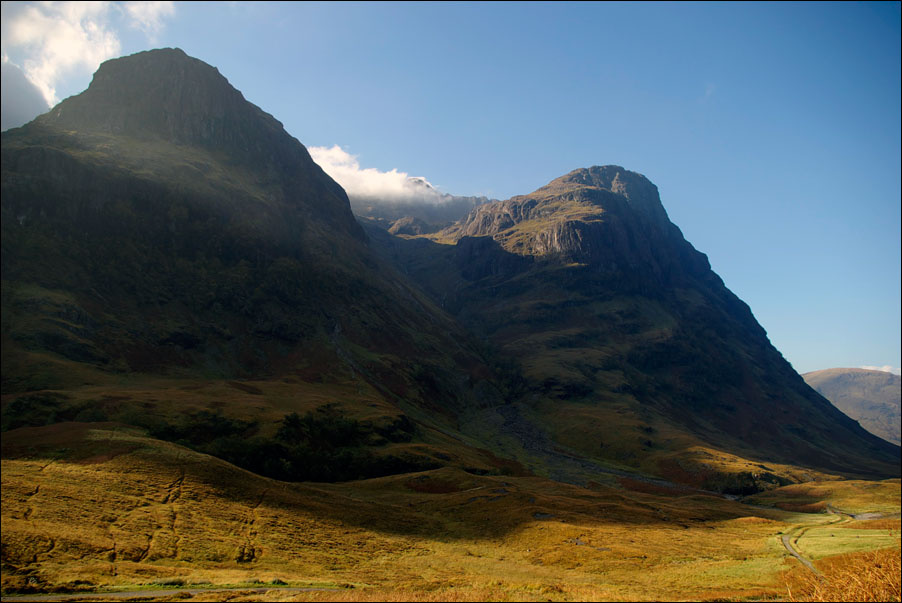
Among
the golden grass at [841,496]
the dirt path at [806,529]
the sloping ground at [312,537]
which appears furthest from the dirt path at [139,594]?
the golden grass at [841,496]

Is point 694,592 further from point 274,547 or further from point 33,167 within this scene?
point 33,167

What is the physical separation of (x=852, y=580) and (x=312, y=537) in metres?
51.3

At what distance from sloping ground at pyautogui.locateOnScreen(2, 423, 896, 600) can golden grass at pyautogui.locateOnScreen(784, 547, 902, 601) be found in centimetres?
331

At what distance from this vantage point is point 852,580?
1463 inches

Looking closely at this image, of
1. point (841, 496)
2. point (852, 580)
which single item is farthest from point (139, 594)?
point (841, 496)

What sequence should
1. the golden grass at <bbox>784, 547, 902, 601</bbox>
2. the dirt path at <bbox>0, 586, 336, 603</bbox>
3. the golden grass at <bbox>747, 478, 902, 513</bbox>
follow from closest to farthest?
1. the dirt path at <bbox>0, 586, 336, 603</bbox>
2. the golden grass at <bbox>784, 547, 902, 601</bbox>
3. the golden grass at <bbox>747, 478, 902, 513</bbox>

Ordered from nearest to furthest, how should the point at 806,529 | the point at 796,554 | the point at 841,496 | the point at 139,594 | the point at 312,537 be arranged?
the point at 139,594
the point at 312,537
the point at 796,554
the point at 806,529
the point at 841,496

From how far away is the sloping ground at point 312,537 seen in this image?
40.1 meters

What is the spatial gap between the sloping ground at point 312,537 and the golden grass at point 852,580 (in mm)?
3310

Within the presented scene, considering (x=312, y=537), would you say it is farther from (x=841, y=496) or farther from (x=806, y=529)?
(x=841, y=496)

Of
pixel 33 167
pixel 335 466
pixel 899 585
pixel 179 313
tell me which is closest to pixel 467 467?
pixel 335 466

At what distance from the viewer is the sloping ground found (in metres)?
40.1

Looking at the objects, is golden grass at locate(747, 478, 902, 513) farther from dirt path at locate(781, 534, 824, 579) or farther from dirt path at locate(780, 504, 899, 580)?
dirt path at locate(781, 534, 824, 579)

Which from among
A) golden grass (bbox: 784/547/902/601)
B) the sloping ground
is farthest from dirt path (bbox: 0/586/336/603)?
golden grass (bbox: 784/547/902/601)
